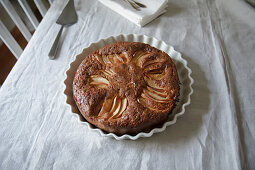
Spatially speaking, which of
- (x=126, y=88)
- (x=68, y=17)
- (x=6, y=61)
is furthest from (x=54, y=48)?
(x=6, y=61)

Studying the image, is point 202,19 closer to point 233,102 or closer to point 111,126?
point 233,102

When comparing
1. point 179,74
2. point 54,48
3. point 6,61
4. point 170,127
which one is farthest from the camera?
point 6,61

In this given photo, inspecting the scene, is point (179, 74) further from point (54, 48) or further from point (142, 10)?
point (54, 48)

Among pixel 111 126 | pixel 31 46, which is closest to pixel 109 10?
pixel 31 46

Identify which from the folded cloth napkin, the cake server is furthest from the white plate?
the cake server

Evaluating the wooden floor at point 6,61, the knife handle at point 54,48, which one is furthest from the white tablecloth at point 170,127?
the wooden floor at point 6,61
